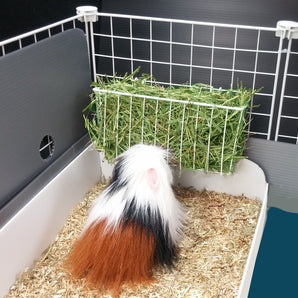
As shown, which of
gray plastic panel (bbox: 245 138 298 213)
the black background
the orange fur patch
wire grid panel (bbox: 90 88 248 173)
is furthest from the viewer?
the black background

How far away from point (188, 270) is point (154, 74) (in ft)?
5.05

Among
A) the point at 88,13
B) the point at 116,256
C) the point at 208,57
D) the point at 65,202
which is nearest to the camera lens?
the point at 116,256

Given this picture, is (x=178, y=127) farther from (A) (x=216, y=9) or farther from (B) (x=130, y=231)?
(A) (x=216, y=9)

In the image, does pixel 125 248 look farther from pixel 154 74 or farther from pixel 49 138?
pixel 154 74

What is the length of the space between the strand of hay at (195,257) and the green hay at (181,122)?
6.3 inches

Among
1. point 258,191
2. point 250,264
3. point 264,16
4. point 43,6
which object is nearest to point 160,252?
point 250,264

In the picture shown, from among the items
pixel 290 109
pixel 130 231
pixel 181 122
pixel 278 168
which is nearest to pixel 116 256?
pixel 130 231

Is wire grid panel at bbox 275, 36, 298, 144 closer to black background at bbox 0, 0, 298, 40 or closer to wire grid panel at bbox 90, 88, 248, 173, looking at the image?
black background at bbox 0, 0, 298, 40

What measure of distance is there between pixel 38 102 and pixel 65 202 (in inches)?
14.2

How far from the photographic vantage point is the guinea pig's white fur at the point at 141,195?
1.22 m

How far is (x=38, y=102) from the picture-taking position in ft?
4.47

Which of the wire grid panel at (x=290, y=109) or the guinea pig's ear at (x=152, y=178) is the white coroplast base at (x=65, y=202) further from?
the wire grid panel at (x=290, y=109)

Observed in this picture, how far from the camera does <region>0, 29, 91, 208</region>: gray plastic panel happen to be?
4.05ft

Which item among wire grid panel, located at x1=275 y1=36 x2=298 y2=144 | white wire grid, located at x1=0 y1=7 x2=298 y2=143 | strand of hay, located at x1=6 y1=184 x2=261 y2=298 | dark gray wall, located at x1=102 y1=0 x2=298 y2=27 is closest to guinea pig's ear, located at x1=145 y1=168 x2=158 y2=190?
strand of hay, located at x1=6 y1=184 x2=261 y2=298
